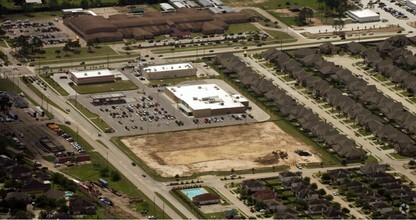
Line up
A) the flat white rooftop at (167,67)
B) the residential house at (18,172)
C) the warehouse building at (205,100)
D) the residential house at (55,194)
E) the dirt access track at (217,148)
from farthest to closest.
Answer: the flat white rooftop at (167,67)
the warehouse building at (205,100)
the dirt access track at (217,148)
the residential house at (18,172)
the residential house at (55,194)

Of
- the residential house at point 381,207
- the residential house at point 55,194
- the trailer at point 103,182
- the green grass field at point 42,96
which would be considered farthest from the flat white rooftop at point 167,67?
the residential house at point 381,207

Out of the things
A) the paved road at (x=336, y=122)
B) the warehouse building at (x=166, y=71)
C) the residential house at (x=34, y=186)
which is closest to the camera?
the residential house at (x=34, y=186)

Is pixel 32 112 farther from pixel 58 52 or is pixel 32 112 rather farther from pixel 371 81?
pixel 371 81

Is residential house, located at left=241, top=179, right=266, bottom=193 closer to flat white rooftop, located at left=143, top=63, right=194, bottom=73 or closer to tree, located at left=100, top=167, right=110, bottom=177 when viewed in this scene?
tree, located at left=100, top=167, right=110, bottom=177

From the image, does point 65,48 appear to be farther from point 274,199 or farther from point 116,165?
point 274,199

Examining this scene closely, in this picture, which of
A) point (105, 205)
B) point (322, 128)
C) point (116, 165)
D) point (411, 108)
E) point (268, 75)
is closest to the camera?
point (105, 205)

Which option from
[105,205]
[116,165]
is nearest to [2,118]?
[116,165]

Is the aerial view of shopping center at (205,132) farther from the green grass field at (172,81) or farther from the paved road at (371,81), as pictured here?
the paved road at (371,81)
